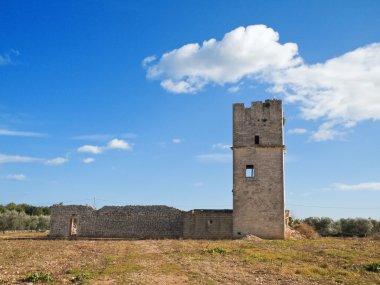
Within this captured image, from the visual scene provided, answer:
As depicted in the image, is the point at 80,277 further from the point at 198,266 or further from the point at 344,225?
the point at 344,225

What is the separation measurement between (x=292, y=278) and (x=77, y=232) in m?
24.2

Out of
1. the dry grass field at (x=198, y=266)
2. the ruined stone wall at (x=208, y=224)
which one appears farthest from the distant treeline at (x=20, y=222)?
the dry grass field at (x=198, y=266)

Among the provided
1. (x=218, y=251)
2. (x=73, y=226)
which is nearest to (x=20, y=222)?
(x=73, y=226)

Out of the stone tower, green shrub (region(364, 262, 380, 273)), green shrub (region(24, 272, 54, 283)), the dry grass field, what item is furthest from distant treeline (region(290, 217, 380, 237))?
green shrub (region(24, 272, 54, 283))

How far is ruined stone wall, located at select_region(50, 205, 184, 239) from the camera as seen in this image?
32.4 m

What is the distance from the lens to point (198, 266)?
1521 cm

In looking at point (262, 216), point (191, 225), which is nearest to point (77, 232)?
point (191, 225)

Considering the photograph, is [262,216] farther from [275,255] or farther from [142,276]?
[142,276]

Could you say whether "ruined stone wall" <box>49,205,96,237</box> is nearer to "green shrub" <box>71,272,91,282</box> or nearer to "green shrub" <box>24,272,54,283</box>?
"green shrub" <box>71,272,91,282</box>

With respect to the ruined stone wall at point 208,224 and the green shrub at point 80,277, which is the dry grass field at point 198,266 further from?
the ruined stone wall at point 208,224

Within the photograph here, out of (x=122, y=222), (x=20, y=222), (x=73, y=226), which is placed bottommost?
(x=20, y=222)

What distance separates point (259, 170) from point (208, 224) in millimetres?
5216

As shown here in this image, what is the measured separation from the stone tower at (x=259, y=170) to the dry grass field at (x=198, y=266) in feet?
27.4

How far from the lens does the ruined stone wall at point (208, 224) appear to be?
99.5ft
